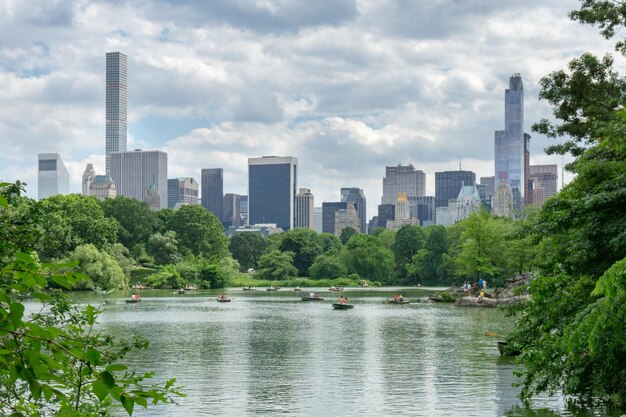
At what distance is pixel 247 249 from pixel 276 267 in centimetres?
2982

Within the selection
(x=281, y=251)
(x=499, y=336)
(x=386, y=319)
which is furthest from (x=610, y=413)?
(x=281, y=251)

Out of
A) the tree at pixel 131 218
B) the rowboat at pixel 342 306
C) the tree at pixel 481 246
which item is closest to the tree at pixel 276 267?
the tree at pixel 131 218

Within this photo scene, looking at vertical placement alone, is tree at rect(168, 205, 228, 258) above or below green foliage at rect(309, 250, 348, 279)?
above

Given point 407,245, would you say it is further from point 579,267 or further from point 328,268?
point 579,267

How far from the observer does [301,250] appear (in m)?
143

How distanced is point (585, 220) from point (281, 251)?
12849cm

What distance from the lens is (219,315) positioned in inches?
2295

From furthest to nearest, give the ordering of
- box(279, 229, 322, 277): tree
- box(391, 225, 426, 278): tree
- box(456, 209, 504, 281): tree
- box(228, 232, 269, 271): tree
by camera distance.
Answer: box(228, 232, 269, 271): tree → box(279, 229, 322, 277): tree → box(391, 225, 426, 278): tree → box(456, 209, 504, 281): tree

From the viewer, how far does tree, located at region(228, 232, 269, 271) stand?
162m

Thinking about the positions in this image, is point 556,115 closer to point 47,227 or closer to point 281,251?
point 47,227

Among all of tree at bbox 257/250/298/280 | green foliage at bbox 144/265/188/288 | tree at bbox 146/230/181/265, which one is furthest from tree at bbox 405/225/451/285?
green foliage at bbox 144/265/188/288

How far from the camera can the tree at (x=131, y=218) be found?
4985 inches

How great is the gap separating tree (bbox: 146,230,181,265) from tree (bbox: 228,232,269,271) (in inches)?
1570

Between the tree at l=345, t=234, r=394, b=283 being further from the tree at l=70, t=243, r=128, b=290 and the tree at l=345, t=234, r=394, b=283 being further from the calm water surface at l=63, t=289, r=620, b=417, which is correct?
the calm water surface at l=63, t=289, r=620, b=417
